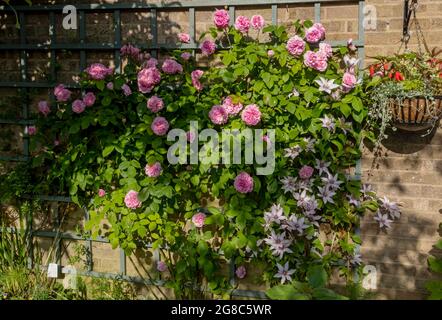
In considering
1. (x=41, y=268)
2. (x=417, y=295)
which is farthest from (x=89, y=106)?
(x=417, y=295)

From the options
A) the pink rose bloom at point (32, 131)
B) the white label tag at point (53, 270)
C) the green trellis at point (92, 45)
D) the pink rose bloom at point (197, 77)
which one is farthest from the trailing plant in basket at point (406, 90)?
the white label tag at point (53, 270)

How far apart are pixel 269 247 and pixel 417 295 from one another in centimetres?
96

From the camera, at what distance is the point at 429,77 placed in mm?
2840

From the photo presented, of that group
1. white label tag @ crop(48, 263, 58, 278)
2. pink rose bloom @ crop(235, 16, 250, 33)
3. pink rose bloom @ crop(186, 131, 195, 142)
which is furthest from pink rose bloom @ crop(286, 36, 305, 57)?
white label tag @ crop(48, 263, 58, 278)

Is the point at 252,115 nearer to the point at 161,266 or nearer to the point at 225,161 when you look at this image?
the point at 225,161

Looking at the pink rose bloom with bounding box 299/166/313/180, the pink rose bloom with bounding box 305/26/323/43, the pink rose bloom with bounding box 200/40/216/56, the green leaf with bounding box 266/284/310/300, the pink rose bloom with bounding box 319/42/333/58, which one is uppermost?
the pink rose bloom with bounding box 305/26/323/43

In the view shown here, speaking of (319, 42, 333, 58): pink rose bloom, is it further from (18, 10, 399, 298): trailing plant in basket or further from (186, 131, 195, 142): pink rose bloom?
(186, 131, 195, 142): pink rose bloom

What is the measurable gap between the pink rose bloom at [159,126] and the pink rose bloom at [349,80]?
44.8 inches

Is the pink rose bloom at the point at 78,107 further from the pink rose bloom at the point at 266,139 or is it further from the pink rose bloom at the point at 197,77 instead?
the pink rose bloom at the point at 266,139

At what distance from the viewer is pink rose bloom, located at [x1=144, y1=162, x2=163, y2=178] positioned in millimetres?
3193

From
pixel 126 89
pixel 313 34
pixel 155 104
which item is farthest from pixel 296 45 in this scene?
pixel 126 89

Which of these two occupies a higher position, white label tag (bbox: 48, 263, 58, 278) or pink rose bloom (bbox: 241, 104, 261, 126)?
pink rose bloom (bbox: 241, 104, 261, 126)

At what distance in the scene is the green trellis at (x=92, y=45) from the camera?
3.14m

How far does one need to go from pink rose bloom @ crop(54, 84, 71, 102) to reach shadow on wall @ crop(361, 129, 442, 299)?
2.05 meters
